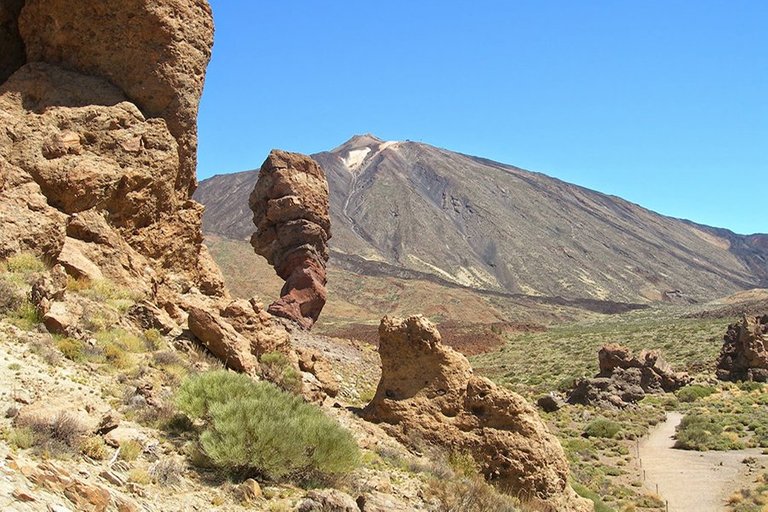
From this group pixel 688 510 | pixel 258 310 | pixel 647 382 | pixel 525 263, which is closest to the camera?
pixel 258 310

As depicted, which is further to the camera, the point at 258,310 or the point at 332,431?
the point at 258,310

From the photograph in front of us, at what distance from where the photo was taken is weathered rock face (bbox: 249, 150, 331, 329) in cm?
2598

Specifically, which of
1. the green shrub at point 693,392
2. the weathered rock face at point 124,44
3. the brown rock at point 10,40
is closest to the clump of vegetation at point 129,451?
the weathered rock face at point 124,44

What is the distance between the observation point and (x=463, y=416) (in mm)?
9953

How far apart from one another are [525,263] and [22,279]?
14319 cm

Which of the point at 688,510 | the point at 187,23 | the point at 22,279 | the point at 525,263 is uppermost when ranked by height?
the point at 525,263

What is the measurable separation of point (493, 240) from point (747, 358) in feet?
418

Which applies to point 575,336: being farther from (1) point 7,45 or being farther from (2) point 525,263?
(2) point 525,263

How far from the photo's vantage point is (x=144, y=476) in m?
5.70

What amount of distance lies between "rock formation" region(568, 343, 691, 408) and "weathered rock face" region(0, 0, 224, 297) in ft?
68.2

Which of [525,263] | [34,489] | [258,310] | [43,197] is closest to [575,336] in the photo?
[258,310]

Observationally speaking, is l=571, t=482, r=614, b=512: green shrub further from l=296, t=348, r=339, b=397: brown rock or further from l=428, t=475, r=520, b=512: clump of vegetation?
l=296, t=348, r=339, b=397: brown rock

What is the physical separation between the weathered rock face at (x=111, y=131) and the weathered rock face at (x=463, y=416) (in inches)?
171

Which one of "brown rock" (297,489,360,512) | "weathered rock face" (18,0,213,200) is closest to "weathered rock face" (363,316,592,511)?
"brown rock" (297,489,360,512)
